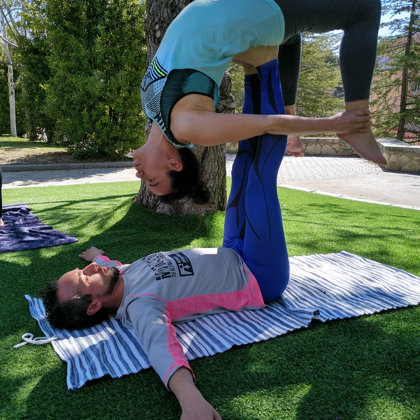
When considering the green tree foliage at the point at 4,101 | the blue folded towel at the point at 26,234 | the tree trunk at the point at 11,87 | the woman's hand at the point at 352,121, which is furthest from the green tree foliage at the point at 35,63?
the woman's hand at the point at 352,121

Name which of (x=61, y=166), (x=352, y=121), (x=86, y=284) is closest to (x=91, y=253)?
(x=86, y=284)

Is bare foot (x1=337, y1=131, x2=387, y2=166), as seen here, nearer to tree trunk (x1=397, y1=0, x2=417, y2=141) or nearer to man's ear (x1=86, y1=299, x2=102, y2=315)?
man's ear (x1=86, y1=299, x2=102, y2=315)

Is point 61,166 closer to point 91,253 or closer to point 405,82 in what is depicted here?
point 91,253

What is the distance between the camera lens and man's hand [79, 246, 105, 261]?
3178 mm

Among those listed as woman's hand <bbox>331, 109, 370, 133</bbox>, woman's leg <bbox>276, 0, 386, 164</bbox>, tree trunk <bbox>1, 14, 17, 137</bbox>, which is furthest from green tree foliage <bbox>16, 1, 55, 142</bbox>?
woman's hand <bbox>331, 109, 370, 133</bbox>

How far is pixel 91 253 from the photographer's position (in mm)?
3227

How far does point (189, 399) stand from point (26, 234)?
2.93 meters

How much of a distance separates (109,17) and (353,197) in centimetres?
734

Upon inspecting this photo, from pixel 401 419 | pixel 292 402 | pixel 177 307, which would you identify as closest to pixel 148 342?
pixel 177 307

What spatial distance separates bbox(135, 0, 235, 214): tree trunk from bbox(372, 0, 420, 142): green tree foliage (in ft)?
38.9

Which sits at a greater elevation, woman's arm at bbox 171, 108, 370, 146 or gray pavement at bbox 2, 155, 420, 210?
woman's arm at bbox 171, 108, 370, 146

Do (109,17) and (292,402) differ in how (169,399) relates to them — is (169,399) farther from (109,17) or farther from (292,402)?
(109,17)

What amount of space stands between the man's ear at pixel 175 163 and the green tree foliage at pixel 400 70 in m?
14.0

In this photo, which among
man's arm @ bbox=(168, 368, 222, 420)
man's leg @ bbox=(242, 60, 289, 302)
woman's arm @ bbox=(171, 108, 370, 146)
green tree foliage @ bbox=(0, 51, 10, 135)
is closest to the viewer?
man's arm @ bbox=(168, 368, 222, 420)
